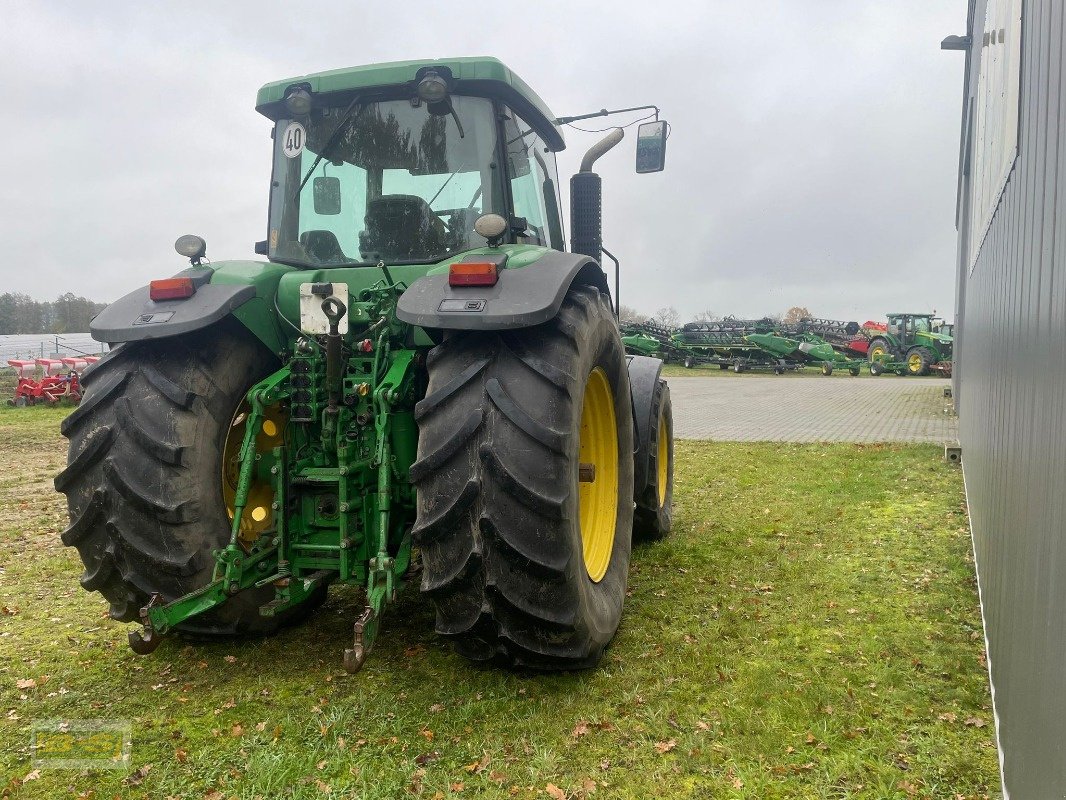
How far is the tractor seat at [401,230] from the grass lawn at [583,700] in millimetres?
1876

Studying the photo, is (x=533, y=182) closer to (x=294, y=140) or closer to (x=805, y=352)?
(x=294, y=140)

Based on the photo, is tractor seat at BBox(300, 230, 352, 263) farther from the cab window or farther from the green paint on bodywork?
the cab window

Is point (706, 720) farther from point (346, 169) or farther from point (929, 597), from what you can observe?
point (346, 169)

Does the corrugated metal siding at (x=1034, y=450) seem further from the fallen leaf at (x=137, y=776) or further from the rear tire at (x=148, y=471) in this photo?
the rear tire at (x=148, y=471)

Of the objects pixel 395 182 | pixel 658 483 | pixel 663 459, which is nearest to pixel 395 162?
pixel 395 182

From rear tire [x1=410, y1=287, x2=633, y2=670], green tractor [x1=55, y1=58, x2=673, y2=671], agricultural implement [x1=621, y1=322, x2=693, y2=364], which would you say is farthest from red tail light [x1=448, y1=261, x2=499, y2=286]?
agricultural implement [x1=621, y1=322, x2=693, y2=364]

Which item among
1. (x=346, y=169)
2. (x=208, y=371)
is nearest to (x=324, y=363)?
(x=208, y=371)

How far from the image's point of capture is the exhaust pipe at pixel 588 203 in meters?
4.79

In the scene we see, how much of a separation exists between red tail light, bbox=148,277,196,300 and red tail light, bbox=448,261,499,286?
127cm

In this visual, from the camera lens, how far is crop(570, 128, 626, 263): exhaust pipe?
4.79 meters

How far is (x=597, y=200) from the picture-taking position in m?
4.86

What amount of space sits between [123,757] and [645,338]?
30483mm

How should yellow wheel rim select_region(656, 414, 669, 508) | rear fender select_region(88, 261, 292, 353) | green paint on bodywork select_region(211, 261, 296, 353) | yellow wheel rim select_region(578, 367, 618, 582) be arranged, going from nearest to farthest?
rear fender select_region(88, 261, 292, 353) < green paint on bodywork select_region(211, 261, 296, 353) < yellow wheel rim select_region(578, 367, 618, 582) < yellow wheel rim select_region(656, 414, 669, 508)

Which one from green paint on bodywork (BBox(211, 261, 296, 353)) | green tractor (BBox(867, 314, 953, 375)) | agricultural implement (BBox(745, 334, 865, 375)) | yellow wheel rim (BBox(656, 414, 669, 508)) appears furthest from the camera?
agricultural implement (BBox(745, 334, 865, 375))
